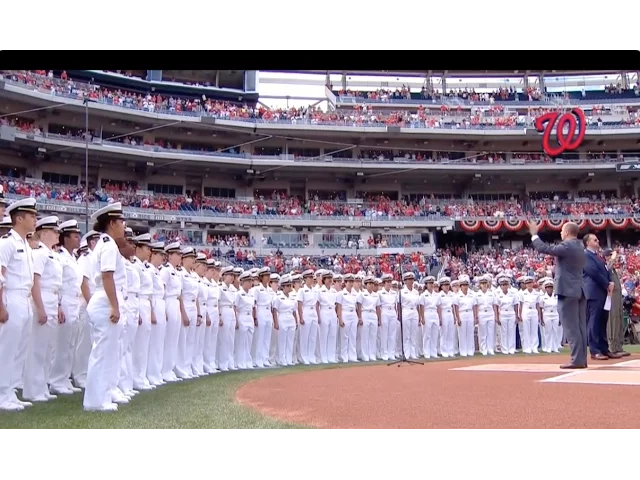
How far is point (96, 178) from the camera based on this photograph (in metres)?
31.5

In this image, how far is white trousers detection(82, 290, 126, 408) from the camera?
5.46 m

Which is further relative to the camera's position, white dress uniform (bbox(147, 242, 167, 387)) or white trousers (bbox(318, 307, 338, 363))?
white trousers (bbox(318, 307, 338, 363))

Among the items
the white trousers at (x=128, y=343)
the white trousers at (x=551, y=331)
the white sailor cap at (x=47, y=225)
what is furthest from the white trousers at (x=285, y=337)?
the white trousers at (x=551, y=331)

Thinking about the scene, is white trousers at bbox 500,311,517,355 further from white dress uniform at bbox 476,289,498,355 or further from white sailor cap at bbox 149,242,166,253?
white sailor cap at bbox 149,242,166,253

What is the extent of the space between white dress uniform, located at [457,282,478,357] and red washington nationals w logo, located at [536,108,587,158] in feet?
71.1

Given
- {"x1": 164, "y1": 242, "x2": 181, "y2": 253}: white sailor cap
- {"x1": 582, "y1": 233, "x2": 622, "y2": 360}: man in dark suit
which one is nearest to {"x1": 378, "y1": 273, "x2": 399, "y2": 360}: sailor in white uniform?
{"x1": 582, "y1": 233, "x2": 622, "y2": 360}: man in dark suit

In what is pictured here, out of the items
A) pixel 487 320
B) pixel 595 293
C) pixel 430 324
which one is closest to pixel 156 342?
pixel 595 293

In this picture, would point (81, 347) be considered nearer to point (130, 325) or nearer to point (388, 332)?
point (130, 325)

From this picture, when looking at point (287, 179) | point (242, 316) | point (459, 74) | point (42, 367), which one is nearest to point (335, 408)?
point (42, 367)

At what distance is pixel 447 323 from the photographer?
47.7 ft

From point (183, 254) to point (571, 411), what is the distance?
6734 mm

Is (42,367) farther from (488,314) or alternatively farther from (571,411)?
(488,314)

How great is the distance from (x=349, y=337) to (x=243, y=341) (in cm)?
276

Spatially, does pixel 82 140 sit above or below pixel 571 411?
above
